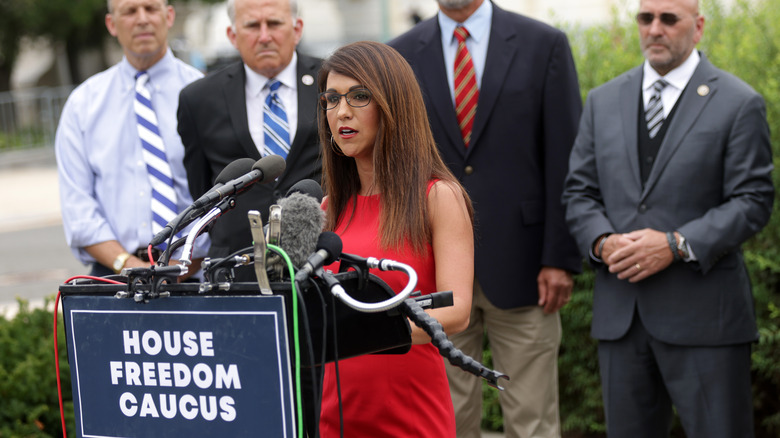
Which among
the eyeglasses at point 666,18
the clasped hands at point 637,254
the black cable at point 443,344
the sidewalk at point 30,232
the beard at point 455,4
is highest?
the beard at point 455,4

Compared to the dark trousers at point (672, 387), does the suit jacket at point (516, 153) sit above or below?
above

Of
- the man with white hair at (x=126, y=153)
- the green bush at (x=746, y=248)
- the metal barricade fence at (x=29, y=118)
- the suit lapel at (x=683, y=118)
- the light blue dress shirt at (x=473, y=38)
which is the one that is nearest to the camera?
the suit lapel at (x=683, y=118)

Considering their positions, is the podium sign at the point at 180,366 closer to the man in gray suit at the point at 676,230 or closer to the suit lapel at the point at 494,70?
the man in gray suit at the point at 676,230

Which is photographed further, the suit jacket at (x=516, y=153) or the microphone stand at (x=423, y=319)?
the suit jacket at (x=516, y=153)

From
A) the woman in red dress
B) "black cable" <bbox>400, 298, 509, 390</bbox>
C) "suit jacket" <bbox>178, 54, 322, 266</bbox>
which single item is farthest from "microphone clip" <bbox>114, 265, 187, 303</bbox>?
"suit jacket" <bbox>178, 54, 322, 266</bbox>

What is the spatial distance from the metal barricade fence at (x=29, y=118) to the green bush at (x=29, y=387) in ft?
58.4

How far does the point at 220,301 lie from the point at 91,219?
276cm

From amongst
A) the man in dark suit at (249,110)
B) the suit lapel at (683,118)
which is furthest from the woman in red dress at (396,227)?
the suit lapel at (683,118)

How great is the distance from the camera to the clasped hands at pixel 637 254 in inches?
156

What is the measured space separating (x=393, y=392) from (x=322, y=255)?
0.86 metres

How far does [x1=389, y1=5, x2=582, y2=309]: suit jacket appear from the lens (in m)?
4.38

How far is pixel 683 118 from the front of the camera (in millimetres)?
4078

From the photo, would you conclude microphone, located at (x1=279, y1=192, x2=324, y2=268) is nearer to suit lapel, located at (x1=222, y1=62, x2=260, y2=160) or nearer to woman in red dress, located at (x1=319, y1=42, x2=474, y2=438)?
woman in red dress, located at (x1=319, y1=42, x2=474, y2=438)

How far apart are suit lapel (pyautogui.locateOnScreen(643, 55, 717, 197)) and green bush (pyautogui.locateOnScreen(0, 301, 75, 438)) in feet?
11.0
